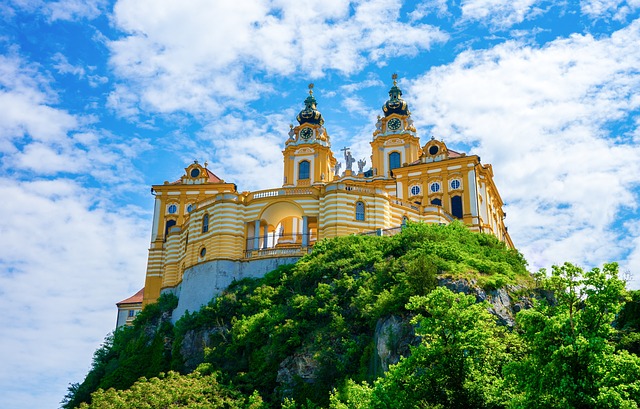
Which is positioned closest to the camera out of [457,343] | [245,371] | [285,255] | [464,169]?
[457,343]

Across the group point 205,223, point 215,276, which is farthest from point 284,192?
point 215,276

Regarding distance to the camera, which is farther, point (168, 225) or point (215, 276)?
point (168, 225)

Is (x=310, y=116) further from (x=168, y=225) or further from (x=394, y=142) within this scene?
(x=168, y=225)

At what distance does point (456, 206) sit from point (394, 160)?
33.1 ft

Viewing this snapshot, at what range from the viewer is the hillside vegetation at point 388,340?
21016 millimetres

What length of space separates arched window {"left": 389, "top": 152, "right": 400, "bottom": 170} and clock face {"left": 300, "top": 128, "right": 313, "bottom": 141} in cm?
824

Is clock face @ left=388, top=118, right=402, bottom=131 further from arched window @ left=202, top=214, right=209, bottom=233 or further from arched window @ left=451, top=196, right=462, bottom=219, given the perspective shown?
arched window @ left=202, top=214, right=209, bottom=233

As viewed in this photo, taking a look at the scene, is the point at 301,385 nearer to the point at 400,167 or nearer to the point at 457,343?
the point at 457,343

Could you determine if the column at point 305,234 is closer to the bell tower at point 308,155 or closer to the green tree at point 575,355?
the bell tower at point 308,155

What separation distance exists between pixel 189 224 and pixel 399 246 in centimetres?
1729

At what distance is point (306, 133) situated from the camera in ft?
226

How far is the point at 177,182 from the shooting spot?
63.6m

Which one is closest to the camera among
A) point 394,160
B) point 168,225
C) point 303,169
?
point 168,225

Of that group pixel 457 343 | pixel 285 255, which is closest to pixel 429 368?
pixel 457 343
